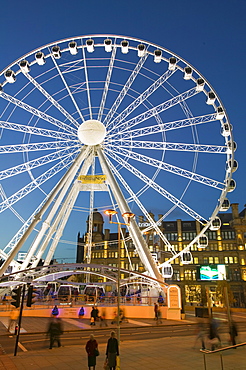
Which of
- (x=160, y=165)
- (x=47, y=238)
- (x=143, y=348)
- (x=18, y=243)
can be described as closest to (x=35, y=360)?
(x=143, y=348)

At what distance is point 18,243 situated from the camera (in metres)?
26.3

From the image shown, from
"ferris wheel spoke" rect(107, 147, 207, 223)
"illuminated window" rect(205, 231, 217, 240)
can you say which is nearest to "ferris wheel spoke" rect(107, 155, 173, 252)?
"ferris wheel spoke" rect(107, 147, 207, 223)

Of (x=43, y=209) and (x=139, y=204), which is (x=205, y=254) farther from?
(x=43, y=209)

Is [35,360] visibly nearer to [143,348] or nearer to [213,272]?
[143,348]

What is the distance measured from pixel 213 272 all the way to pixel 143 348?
1191 inches

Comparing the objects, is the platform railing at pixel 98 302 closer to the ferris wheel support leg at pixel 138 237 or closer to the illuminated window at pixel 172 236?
the ferris wheel support leg at pixel 138 237

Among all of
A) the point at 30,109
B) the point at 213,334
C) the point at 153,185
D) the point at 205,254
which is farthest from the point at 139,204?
the point at 205,254

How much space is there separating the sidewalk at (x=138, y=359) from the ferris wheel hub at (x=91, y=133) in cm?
2001

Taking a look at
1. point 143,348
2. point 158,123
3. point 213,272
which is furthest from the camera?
point 213,272

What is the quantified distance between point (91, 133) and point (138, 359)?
22563mm

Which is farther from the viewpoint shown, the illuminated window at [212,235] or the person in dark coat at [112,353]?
the illuminated window at [212,235]

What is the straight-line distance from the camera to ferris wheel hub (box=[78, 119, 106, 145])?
30.9m

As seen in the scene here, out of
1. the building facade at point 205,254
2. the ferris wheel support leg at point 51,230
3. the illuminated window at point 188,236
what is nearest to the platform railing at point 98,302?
the ferris wheel support leg at point 51,230

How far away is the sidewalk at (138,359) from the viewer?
434 inches
